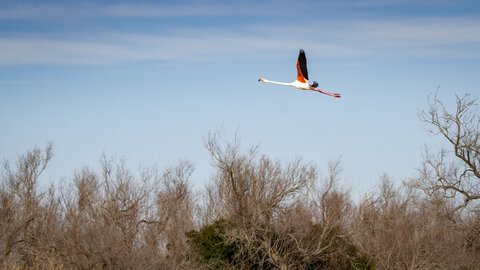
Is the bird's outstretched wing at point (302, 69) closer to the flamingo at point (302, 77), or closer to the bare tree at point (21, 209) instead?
the flamingo at point (302, 77)

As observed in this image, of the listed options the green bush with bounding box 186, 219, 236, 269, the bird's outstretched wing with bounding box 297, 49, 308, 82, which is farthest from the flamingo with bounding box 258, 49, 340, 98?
the green bush with bounding box 186, 219, 236, 269

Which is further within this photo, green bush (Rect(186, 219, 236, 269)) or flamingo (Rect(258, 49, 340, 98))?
green bush (Rect(186, 219, 236, 269))

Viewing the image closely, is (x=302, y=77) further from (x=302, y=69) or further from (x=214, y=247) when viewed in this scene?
(x=214, y=247)

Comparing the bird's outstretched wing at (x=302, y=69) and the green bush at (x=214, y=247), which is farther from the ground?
the bird's outstretched wing at (x=302, y=69)

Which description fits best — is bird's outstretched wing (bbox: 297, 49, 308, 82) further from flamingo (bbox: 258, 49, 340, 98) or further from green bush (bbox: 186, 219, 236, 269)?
green bush (bbox: 186, 219, 236, 269)

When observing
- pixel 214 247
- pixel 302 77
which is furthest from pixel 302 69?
pixel 214 247

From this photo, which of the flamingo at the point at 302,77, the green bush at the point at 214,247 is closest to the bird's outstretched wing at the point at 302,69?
the flamingo at the point at 302,77

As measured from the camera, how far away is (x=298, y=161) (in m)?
30.8

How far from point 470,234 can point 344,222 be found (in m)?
7.08

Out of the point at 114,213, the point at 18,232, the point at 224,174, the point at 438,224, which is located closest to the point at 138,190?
the point at 114,213

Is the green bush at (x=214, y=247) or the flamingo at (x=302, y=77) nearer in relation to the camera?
the flamingo at (x=302, y=77)

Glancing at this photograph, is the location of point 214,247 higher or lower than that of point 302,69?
lower

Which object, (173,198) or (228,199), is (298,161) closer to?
(228,199)

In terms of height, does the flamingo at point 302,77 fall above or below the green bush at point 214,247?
above
